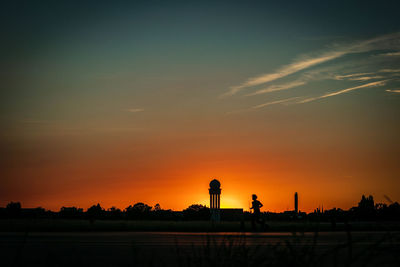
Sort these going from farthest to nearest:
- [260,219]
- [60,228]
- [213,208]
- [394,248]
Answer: [213,208] < [260,219] < [60,228] < [394,248]

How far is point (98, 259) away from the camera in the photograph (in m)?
9.84

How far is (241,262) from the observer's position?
7324mm

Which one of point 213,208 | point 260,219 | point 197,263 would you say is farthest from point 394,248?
point 213,208

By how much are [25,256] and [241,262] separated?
4.45 meters

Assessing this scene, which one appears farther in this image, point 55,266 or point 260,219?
point 260,219

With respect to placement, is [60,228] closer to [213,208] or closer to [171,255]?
[171,255]

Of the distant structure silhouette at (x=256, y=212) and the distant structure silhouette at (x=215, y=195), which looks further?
the distant structure silhouette at (x=215, y=195)

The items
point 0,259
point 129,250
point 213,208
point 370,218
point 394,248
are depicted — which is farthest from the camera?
point 370,218

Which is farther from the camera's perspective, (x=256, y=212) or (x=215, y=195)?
(x=215, y=195)

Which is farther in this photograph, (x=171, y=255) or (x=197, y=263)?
(x=171, y=255)

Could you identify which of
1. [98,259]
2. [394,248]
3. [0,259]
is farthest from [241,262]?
[0,259]

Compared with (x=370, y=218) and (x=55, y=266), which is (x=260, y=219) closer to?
(x=55, y=266)

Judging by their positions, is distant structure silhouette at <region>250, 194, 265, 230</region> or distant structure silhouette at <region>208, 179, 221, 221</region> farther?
distant structure silhouette at <region>208, 179, 221, 221</region>

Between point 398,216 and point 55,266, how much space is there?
184 ft
